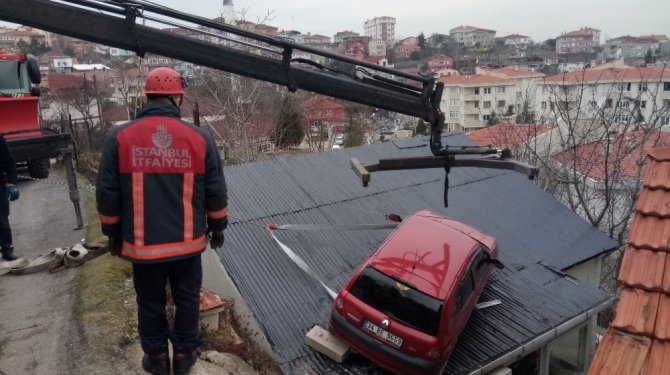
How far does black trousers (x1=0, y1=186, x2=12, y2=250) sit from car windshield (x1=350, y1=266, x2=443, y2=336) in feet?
16.9

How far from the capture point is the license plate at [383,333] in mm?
6039

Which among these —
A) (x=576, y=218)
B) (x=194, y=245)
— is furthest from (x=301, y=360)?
(x=576, y=218)

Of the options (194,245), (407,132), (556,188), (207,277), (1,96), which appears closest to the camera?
(194,245)

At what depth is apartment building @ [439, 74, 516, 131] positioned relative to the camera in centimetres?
5294

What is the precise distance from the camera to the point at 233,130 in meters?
23.4

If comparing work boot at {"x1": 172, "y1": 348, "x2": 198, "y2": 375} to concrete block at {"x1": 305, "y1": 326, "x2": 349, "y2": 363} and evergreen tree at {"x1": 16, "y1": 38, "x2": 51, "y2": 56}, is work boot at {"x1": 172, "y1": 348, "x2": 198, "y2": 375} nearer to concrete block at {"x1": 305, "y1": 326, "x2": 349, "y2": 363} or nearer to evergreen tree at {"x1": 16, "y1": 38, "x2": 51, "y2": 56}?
concrete block at {"x1": 305, "y1": 326, "x2": 349, "y2": 363}

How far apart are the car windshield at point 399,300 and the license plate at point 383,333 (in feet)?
0.67

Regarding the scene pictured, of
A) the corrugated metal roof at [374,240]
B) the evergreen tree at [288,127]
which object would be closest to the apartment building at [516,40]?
the evergreen tree at [288,127]

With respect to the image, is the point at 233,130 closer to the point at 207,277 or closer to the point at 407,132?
the point at 207,277

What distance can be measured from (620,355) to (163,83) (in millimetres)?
3446

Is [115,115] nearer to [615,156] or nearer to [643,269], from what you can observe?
[615,156]

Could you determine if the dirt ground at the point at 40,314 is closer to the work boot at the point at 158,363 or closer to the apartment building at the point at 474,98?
the work boot at the point at 158,363

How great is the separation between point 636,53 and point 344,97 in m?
115

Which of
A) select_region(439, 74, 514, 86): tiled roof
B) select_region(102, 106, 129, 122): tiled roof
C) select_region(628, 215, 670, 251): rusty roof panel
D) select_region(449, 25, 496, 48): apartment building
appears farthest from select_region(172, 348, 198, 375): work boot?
select_region(449, 25, 496, 48): apartment building
